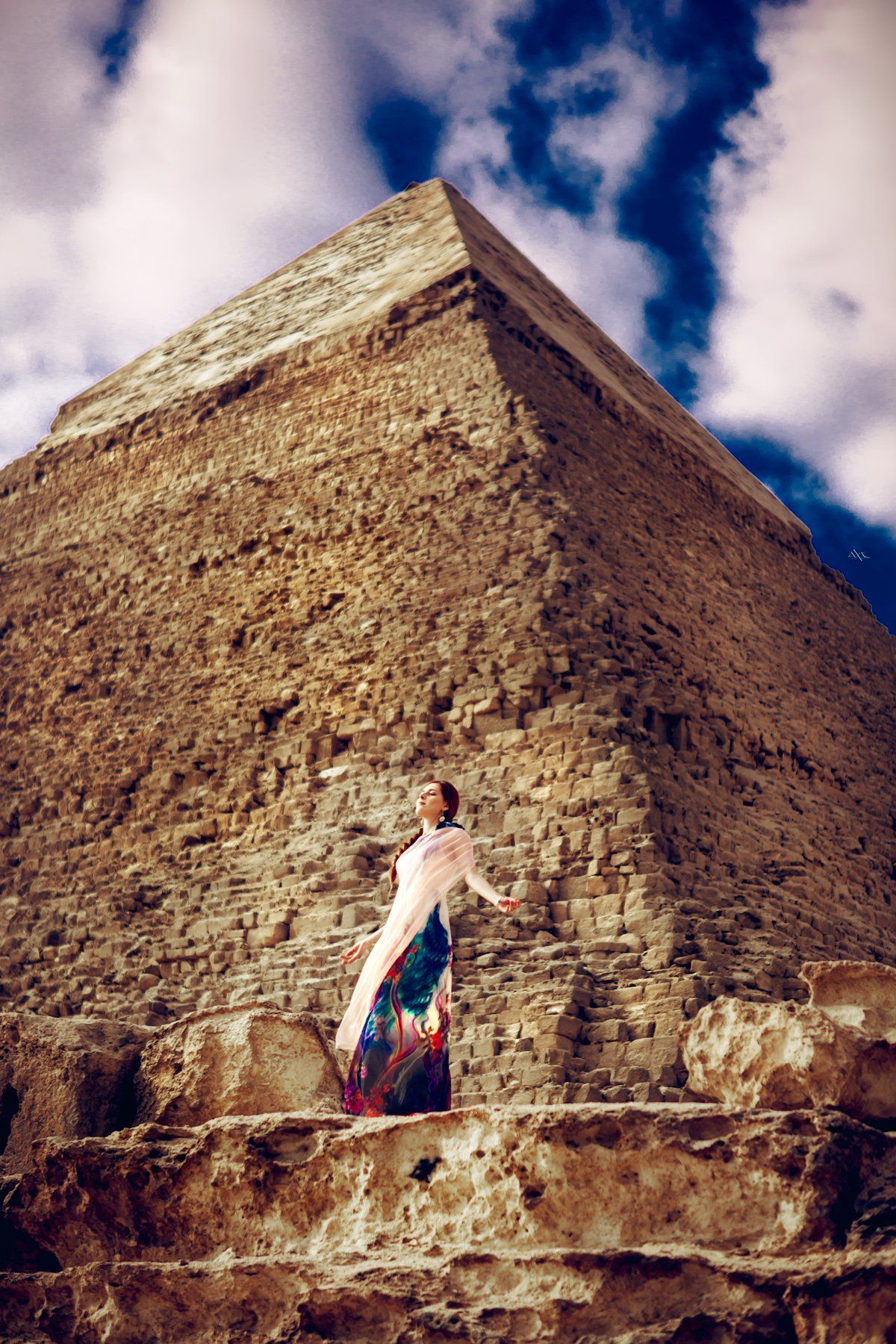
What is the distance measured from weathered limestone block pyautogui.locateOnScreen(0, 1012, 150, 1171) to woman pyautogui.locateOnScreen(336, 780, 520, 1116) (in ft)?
2.34

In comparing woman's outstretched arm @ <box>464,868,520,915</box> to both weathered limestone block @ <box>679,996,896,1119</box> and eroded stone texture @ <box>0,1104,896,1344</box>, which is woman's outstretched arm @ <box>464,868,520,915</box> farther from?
eroded stone texture @ <box>0,1104,896,1344</box>

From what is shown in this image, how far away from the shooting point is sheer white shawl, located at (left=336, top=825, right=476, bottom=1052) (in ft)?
16.5

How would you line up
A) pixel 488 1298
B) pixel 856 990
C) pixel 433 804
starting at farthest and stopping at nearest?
pixel 433 804
pixel 856 990
pixel 488 1298

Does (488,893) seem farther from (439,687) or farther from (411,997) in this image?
(439,687)

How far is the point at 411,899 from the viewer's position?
511 cm

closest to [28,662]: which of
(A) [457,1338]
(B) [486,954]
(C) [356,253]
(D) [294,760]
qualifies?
(D) [294,760]

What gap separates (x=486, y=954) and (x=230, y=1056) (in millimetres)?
4598

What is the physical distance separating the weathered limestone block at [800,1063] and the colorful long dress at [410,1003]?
4.47 ft

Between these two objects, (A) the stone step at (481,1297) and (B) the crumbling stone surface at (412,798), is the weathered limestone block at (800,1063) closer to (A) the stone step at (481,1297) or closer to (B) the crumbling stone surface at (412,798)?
(B) the crumbling stone surface at (412,798)

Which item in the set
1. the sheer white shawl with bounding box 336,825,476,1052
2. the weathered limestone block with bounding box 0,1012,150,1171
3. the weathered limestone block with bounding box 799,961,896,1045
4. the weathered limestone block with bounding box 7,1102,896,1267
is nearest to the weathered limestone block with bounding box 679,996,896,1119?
the weathered limestone block with bounding box 7,1102,896,1267

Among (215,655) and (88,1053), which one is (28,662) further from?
(88,1053)

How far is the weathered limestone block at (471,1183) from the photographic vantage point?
3064 millimetres

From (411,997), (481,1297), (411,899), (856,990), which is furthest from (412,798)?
(481,1297)

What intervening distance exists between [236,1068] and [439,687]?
6790 millimetres
